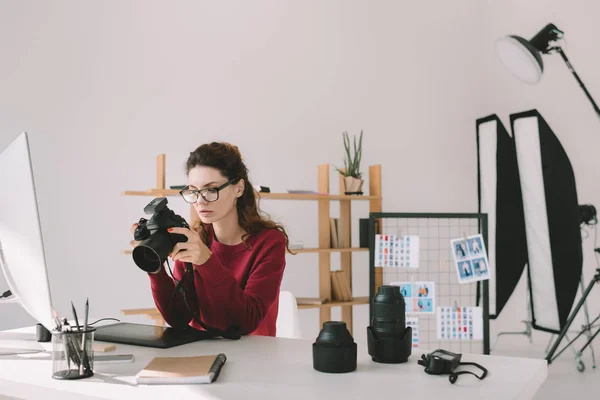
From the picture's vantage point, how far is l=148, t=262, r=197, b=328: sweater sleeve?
1542 mm

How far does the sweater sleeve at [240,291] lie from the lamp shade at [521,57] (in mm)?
2216

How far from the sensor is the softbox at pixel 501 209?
4273 millimetres

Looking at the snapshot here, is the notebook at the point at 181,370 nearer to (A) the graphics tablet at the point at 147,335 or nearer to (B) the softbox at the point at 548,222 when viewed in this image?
(A) the graphics tablet at the point at 147,335

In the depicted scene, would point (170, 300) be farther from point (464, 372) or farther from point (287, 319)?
point (464, 372)

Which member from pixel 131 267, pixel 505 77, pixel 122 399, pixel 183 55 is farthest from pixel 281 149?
pixel 122 399

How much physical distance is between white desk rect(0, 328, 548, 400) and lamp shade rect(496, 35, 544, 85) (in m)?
2.50

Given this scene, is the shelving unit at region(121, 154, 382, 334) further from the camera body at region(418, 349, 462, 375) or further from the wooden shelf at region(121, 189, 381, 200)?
the camera body at region(418, 349, 462, 375)

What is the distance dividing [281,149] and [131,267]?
140 centimetres

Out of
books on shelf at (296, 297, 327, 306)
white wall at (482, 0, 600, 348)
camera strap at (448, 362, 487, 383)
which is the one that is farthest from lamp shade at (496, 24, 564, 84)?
camera strap at (448, 362, 487, 383)

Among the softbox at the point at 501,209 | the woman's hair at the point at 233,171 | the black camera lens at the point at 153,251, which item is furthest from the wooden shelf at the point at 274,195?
the black camera lens at the point at 153,251

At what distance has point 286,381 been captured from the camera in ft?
3.18

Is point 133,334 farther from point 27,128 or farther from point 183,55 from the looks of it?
point 183,55

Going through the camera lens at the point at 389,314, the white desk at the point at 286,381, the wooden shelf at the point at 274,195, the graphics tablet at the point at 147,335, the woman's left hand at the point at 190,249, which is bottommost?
the white desk at the point at 286,381

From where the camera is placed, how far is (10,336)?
145cm
